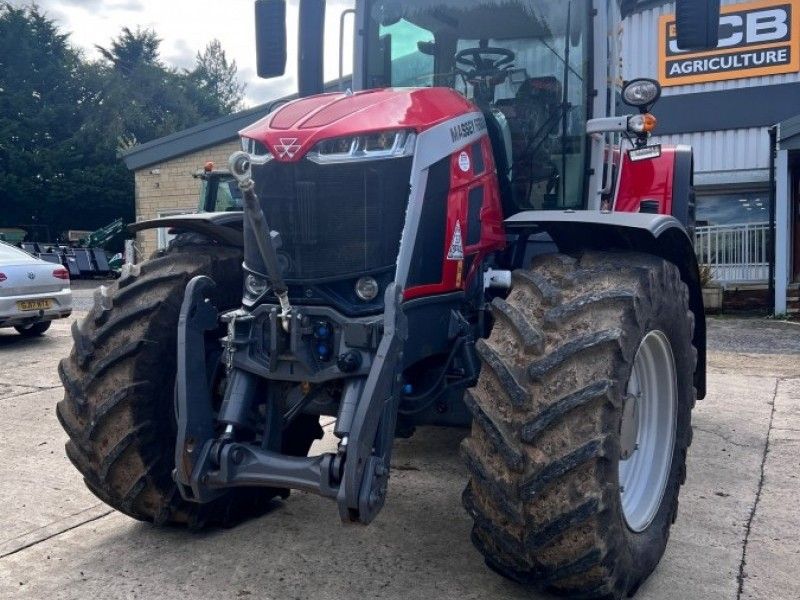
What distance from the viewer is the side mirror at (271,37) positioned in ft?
13.8

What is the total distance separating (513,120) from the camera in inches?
162

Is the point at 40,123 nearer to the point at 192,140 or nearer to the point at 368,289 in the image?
the point at 192,140

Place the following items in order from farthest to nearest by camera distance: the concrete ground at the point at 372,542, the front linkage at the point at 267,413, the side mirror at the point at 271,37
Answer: the side mirror at the point at 271,37 < the concrete ground at the point at 372,542 < the front linkage at the point at 267,413

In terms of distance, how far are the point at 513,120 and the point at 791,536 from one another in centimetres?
232

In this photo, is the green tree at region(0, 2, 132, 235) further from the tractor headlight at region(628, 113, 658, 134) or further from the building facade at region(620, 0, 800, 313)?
the tractor headlight at region(628, 113, 658, 134)

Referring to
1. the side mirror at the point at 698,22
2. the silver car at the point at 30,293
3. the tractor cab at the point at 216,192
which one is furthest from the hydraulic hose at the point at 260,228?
the tractor cab at the point at 216,192

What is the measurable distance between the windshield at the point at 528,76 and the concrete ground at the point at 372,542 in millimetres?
1659

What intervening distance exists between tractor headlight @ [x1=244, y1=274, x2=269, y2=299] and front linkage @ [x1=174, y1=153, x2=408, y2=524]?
84 millimetres

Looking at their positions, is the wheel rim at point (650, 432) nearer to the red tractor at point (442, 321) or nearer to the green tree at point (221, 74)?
the red tractor at point (442, 321)

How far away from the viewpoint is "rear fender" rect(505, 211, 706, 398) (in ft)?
10.4

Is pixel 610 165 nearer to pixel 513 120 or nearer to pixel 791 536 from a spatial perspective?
pixel 513 120

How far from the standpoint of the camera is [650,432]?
3.73m

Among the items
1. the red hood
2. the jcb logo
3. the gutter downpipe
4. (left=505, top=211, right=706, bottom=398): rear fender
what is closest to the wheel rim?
(left=505, top=211, right=706, bottom=398): rear fender

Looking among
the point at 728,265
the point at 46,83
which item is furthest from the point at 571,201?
the point at 46,83
